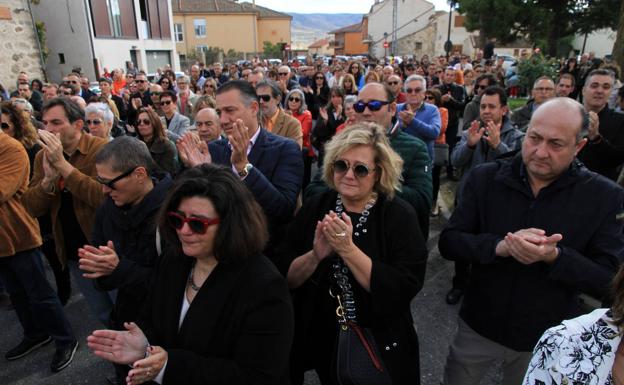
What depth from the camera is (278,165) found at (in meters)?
2.88

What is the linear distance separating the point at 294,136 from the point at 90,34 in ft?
66.2

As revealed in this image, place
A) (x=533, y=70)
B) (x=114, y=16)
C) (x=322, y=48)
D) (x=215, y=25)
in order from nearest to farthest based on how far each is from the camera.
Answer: (x=533, y=70) → (x=114, y=16) → (x=215, y=25) → (x=322, y=48)

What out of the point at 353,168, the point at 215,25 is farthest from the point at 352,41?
the point at 353,168

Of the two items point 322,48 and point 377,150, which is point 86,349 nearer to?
point 377,150

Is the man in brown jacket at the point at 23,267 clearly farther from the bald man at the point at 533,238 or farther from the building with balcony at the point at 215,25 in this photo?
the building with balcony at the point at 215,25

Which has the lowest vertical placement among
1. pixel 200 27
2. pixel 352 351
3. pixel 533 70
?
pixel 352 351

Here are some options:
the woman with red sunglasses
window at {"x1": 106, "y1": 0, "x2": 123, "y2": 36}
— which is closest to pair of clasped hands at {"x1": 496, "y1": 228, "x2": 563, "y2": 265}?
the woman with red sunglasses

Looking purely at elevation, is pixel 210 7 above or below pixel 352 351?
above

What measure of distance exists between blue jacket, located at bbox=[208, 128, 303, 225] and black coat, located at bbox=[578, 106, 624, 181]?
2664 mm

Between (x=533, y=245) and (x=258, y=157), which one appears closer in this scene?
(x=533, y=245)

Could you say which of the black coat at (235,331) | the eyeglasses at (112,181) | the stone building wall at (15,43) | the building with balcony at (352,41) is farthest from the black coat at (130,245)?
the building with balcony at (352,41)

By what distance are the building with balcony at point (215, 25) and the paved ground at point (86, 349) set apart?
53348 millimetres

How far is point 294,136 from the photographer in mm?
4891

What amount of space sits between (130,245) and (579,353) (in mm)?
2297
